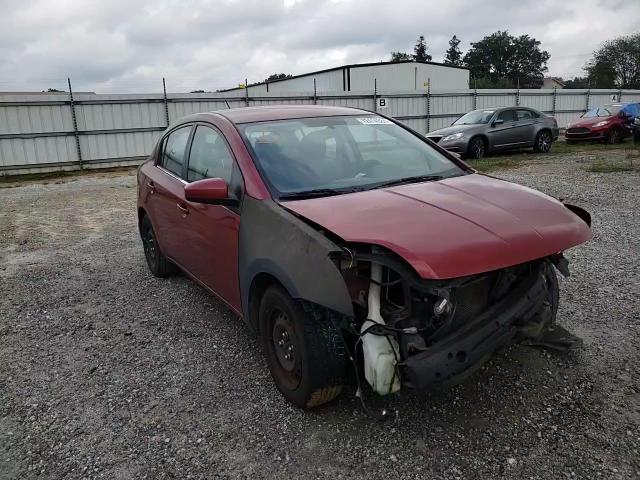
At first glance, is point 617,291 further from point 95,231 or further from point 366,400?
point 95,231

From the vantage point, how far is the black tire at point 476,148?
14875 mm

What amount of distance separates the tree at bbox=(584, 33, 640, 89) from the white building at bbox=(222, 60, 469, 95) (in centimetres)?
3275

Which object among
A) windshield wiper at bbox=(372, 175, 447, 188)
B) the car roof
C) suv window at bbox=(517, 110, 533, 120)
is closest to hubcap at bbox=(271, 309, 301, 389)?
windshield wiper at bbox=(372, 175, 447, 188)

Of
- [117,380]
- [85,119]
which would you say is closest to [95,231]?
[117,380]

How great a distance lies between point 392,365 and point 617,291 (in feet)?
9.37

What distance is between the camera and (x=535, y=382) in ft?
9.99

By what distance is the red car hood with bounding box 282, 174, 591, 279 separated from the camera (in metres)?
2.29

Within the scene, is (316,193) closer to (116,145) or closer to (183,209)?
(183,209)

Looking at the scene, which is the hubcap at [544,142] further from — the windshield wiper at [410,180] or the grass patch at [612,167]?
the windshield wiper at [410,180]

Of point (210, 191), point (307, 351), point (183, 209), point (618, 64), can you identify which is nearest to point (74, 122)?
point (183, 209)

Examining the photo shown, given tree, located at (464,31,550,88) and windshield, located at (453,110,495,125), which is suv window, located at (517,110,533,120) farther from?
→ tree, located at (464,31,550,88)

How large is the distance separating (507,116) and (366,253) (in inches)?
581

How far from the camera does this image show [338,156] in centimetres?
352

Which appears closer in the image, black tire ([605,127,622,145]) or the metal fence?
the metal fence
